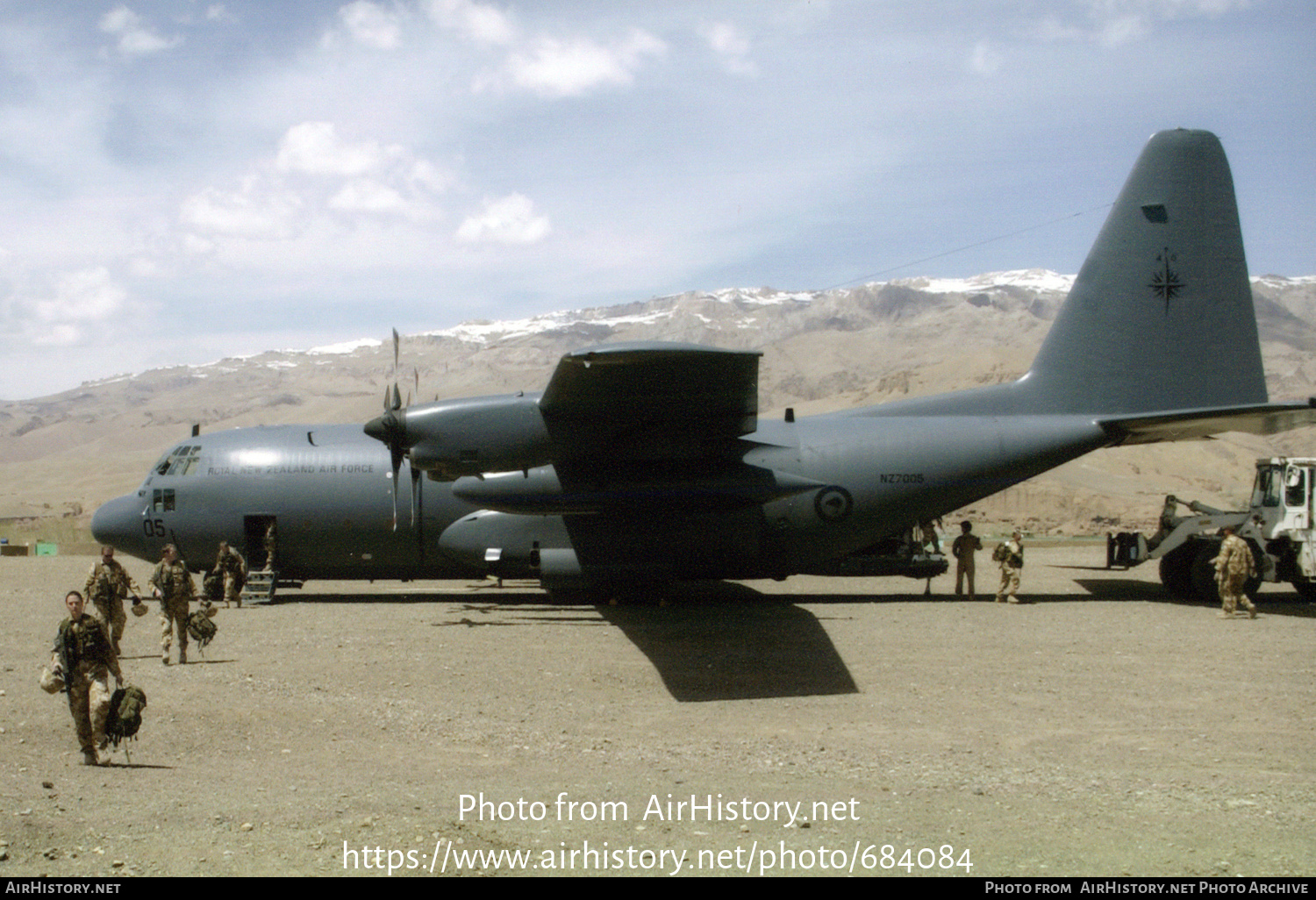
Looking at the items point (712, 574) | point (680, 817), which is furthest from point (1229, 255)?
point (680, 817)

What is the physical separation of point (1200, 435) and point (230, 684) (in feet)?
55.6

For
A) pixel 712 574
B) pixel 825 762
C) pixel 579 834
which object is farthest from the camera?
pixel 712 574

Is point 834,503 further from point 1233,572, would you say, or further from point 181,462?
point 181,462

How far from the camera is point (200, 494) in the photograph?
62.7 feet

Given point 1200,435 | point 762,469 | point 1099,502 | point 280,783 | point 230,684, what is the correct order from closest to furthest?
1. point 280,783
2. point 230,684
3. point 762,469
4. point 1200,435
5. point 1099,502

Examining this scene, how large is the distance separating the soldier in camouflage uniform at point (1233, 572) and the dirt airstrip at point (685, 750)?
0.48m

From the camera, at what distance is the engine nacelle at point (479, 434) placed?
1352 cm

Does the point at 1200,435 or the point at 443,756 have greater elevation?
the point at 1200,435

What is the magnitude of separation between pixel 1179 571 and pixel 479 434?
14.6 metres

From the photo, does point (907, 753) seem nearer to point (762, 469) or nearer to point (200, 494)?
point (762, 469)

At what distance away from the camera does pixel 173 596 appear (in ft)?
40.5

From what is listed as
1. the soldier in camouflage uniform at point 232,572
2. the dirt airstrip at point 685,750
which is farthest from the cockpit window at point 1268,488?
the soldier in camouflage uniform at point 232,572

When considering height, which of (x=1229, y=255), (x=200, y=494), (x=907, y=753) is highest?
(x=1229, y=255)

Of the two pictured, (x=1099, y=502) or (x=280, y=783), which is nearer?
(x=280, y=783)
